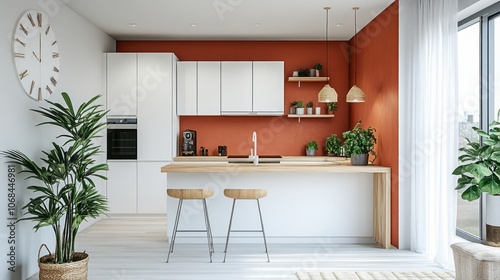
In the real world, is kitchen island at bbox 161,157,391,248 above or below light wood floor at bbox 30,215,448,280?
above

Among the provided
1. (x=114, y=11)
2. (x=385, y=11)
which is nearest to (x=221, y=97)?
(x=114, y=11)

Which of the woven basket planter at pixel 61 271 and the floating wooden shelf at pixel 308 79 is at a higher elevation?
the floating wooden shelf at pixel 308 79

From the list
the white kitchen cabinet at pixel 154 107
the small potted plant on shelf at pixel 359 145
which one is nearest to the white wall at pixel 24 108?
the white kitchen cabinet at pixel 154 107

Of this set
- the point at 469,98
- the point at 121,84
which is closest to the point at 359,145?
the point at 469,98

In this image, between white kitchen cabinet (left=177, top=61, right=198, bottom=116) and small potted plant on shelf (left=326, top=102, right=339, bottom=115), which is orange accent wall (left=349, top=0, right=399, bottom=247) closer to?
small potted plant on shelf (left=326, top=102, right=339, bottom=115)

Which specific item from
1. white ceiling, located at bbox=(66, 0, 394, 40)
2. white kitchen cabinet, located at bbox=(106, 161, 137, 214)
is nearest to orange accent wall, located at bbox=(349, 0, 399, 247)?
white ceiling, located at bbox=(66, 0, 394, 40)

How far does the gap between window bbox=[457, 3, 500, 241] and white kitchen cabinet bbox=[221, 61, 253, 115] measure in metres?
3.07

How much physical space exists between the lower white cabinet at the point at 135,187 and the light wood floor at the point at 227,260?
1099 millimetres

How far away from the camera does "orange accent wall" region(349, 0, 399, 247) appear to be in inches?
196

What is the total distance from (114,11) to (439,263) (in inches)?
181

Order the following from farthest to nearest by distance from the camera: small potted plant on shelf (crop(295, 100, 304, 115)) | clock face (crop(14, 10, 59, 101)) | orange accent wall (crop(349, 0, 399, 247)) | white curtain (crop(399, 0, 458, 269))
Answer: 1. small potted plant on shelf (crop(295, 100, 304, 115))
2. orange accent wall (crop(349, 0, 399, 247))
3. white curtain (crop(399, 0, 458, 269))
4. clock face (crop(14, 10, 59, 101))

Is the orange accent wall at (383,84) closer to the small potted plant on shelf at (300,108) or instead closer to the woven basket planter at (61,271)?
the small potted plant on shelf at (300,108)

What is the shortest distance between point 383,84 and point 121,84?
3.74 meters

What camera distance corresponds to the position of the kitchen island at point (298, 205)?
5.14 metres
